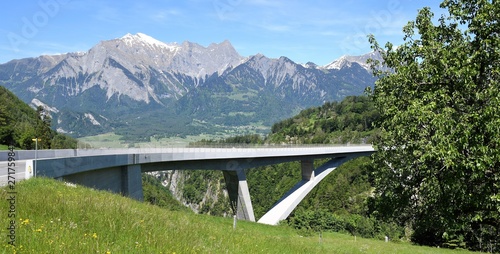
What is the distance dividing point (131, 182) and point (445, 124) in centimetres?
2390

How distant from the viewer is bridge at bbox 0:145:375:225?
20.6 metres

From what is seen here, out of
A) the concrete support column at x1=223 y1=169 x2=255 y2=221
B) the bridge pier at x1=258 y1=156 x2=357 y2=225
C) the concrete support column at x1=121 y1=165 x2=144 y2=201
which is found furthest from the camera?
the bridge pier at x1=258 y1=156 x2=357 y2=225

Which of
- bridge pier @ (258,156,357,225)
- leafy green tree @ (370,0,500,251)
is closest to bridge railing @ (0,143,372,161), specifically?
bridge pier @ (258,156,357,225)

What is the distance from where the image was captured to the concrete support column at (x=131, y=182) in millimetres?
29141

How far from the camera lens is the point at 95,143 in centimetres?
4269

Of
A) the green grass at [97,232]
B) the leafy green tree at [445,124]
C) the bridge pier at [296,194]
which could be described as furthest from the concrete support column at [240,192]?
the green grass at [97,232]

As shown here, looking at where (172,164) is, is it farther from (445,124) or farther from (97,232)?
(97,232)

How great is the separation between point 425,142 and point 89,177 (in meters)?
19.4

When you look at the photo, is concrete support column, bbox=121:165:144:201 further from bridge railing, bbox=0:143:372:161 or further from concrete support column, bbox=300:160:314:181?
concrete support column, bbox=300:160:314:181

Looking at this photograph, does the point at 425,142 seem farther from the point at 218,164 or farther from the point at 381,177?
the point at 218,164

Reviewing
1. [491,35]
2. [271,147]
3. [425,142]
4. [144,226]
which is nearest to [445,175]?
[425,142]

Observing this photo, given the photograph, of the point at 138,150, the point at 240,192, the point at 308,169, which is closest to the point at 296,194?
the point at 308,169

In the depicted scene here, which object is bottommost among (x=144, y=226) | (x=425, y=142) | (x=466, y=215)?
(x=466, y=215)

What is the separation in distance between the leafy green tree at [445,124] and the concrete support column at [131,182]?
19201mm
